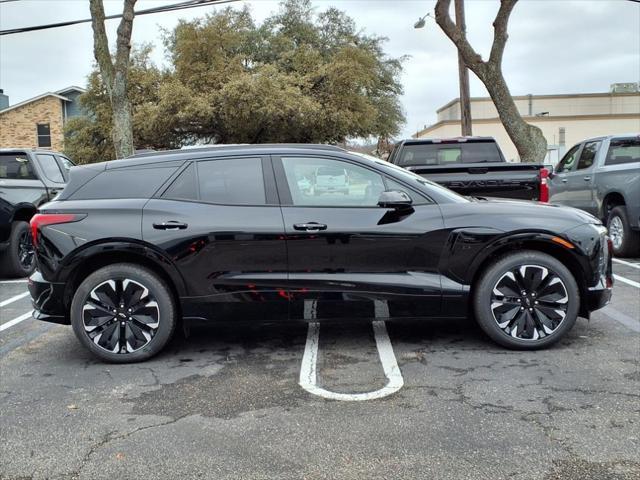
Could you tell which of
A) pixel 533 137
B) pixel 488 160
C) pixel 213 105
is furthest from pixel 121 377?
pixel 213 105

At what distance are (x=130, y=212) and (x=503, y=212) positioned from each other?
2864 millimetres

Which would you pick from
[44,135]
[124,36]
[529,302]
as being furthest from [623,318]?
[44,135]

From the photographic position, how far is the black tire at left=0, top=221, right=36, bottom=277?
27.7 ft

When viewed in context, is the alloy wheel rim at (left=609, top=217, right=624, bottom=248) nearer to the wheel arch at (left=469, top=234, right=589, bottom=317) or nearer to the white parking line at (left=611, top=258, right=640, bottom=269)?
the white parking line at (left=611, top=258, right=640, bottom=269)

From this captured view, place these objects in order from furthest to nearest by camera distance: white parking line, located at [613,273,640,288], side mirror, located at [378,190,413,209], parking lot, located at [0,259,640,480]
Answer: white parking line, located at [613,273,640,288] < side mirror, located at [378,190,413,209] < parking lot, located at [0,259,640,480]

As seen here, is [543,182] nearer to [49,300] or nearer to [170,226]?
[170,226]

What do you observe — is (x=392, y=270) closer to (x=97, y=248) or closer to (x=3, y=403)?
(x=97, y=248)

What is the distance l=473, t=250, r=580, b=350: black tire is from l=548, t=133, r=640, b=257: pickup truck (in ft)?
15.6

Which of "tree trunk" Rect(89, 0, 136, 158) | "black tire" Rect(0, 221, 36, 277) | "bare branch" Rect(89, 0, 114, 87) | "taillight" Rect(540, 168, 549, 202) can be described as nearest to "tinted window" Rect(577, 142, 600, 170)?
"taillight" Rect(540, 168, 549, 202)

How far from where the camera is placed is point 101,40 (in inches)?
602

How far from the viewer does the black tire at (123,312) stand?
448 cm

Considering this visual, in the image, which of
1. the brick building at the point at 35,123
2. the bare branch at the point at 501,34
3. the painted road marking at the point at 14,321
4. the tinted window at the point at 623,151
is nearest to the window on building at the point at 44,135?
the brick building at the point at 35,123

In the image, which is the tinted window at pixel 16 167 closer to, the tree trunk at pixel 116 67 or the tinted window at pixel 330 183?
the tinted window at pixel 330 183

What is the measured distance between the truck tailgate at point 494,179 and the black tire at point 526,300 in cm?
302
